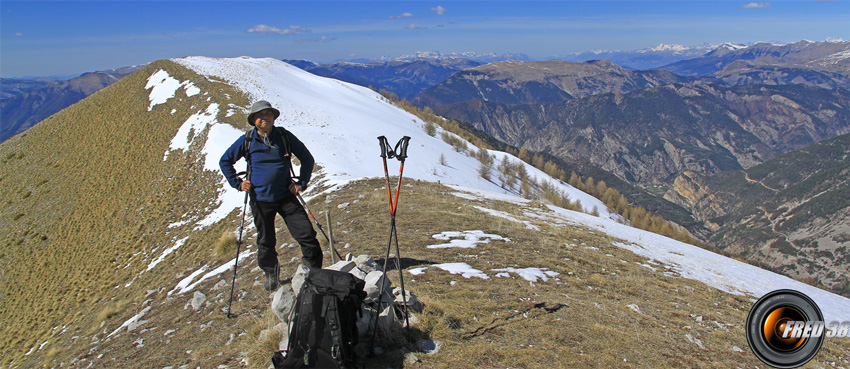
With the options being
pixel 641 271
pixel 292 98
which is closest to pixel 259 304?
pixel 641 271

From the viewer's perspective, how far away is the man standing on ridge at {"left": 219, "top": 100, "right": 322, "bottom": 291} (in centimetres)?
634

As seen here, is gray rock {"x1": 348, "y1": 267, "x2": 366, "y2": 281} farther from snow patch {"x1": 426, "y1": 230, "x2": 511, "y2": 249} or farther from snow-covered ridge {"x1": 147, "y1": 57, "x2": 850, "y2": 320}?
snow-covered ridge {"x1": 147, "y1": 57, "x2": 850, "y2": 320}

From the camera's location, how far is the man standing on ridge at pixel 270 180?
6336 millimetres

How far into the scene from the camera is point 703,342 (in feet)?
19.6

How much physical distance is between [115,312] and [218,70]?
46297 millimetres

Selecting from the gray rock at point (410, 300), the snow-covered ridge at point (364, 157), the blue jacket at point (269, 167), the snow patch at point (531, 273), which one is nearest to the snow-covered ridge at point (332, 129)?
the snow-covered ridge at point (364, 157)

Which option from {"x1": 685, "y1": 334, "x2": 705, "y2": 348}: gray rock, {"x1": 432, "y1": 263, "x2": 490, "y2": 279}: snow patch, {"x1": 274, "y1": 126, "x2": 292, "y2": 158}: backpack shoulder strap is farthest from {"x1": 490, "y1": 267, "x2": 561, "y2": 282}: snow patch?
{"x1": 274, "y1": 126, "x2": 292, "y2": 158}: backpack shoulder strap

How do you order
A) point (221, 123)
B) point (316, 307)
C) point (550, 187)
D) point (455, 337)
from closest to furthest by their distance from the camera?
point (316, 307), point (455, 337), point (221, 123), point (550, 187)

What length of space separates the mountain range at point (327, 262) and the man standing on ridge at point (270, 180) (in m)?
1.20

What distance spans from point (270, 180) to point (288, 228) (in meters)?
0.83

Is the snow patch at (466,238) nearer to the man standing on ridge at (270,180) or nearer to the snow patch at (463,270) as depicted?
the snow patch at (463,270)

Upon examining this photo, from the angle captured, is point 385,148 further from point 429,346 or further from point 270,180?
point 270,180

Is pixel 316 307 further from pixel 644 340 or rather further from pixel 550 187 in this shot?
pixel 550 187

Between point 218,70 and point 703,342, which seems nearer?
point 703,342
